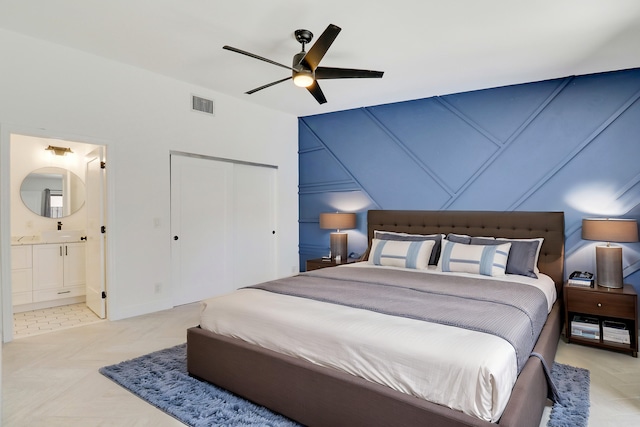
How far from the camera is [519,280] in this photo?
3.24m

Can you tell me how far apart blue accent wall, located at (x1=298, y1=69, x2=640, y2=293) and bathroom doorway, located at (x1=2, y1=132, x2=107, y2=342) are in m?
2.98

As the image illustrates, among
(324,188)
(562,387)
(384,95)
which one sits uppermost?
(384,95)

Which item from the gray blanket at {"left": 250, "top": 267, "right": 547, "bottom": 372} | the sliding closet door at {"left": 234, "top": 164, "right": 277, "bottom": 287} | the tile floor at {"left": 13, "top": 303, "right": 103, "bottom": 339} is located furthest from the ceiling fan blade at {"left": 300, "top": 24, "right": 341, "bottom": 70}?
the tile floor at {"left": 13, "top": 303, "right": 103, "bottom": 339}

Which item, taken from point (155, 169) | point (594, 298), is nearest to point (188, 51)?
point (155, 169)

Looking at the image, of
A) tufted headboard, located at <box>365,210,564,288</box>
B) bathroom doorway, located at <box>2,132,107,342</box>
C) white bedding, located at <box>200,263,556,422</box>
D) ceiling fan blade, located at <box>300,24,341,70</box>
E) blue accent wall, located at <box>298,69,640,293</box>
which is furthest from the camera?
bathroom doorway, located at <box>2,132,107,342</box>

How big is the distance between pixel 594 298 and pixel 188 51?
167 inches

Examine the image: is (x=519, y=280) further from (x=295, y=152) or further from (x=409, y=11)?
(x=295, y=152)

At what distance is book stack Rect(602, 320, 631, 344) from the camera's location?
9.92 ft

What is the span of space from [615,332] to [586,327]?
0.64ft

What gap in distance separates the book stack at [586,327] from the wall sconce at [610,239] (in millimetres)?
365

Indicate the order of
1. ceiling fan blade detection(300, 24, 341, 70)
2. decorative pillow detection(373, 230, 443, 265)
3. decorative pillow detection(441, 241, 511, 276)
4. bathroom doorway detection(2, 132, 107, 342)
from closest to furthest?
ceiling fan blade detection(300, 24, 341, 70) → decorative pillow detection(441, 241, 511, 276) → bathroom doorway detection(2, 132, 107, 342) → decorative pillow detection(373, 230, 443, 265)

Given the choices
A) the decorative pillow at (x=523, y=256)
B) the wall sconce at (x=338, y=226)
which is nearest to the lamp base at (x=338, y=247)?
the wall sconce at (x=338, y=226)

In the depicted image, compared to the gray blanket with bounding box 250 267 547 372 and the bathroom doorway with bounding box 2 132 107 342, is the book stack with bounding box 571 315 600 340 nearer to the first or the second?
the gray blanket with bounding box 250 267 547 372

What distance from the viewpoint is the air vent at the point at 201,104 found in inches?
176
